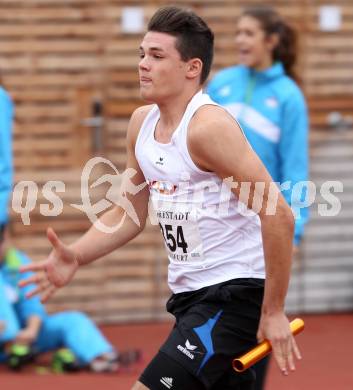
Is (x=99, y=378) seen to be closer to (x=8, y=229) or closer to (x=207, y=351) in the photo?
(x=8, y=229)

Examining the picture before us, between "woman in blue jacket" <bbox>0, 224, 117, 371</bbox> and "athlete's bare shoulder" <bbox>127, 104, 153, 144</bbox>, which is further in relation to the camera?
"woman in blue jacket" <bbox>0, 224, 117, 371</bbox>

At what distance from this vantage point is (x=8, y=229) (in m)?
8.20

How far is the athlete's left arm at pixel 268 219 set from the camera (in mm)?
4047

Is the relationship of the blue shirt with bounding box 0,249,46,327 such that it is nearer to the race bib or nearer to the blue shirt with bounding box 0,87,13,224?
the blue shirt with bounding box 0,87,13,224

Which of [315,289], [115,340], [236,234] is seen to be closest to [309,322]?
[315,289]

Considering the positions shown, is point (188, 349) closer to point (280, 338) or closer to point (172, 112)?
point (280, 338)

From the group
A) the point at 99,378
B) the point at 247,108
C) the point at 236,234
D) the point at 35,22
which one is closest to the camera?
the point at 236,234

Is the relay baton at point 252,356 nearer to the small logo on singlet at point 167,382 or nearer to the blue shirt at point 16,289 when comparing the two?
the small logo on singlet at point 167,382

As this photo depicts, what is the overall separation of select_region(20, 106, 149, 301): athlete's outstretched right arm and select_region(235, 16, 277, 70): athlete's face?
1.51 meters

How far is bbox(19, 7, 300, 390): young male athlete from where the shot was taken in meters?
4.07

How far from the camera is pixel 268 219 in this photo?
13.3ft

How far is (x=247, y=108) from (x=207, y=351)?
2023 mm

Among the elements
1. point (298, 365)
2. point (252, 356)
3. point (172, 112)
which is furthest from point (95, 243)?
point (298, 365)

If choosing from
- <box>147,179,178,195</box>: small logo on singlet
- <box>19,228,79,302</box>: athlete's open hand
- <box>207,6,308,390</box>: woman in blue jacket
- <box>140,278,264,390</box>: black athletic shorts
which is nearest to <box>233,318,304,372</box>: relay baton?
<box>140,278,264,390</box>: black athletic shorts
